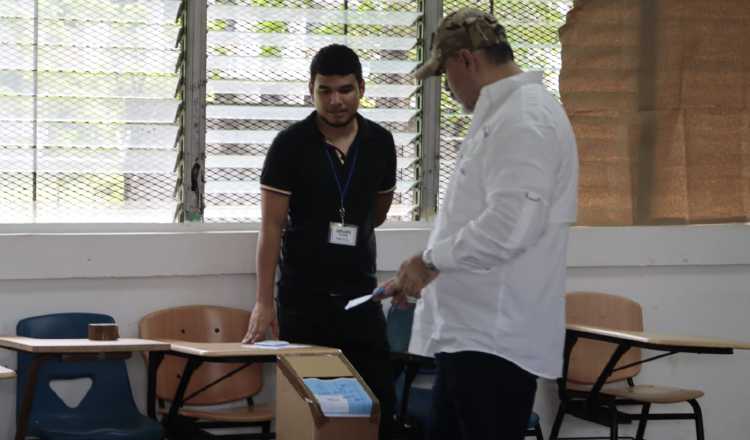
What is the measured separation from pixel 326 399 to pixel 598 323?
1909 mm

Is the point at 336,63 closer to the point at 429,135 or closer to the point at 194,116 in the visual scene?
the point at 194,116

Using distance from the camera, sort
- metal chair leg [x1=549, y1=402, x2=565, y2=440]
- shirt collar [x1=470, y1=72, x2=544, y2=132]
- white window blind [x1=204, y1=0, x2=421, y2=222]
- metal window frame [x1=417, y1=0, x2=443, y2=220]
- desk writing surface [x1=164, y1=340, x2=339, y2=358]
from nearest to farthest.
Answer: shirt collar [x1=470, y1=72, x2=544, y2=132], desk writing surface [x1=164, y1=340, x2=339, y2=358], metal chair leg [x1=549, y1=402, x2=565, y2=440], white window blind [x1=204, y1=0, x2=421, y2=222], metal window frame [x1=417, y1=0, x2=443, y2=220]

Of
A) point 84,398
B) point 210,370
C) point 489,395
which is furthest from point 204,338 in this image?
point 489,395

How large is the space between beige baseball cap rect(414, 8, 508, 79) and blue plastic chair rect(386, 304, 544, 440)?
70.5 inches

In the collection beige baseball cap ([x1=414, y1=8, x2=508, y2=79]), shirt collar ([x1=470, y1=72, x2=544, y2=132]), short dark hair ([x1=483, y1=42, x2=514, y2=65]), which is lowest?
shirt collar ([x1=470, y1=72, x2=544, y2=132])

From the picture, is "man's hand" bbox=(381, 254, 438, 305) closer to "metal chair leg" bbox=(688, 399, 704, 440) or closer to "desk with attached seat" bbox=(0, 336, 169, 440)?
"desk with attached seat" bbox=(0, 336, 169, 440)

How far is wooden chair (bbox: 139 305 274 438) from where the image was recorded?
15.0ft

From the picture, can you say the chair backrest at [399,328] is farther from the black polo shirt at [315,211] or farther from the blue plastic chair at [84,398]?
the blue plastic chair at [84,398]

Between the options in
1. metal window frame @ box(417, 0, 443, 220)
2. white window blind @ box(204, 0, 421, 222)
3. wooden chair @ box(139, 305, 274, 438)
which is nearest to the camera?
wooden chair @ box(139, 305, 274, 438)

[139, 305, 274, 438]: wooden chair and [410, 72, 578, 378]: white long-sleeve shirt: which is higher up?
[410, 72, 578, 378]: white long-sleeve shirt

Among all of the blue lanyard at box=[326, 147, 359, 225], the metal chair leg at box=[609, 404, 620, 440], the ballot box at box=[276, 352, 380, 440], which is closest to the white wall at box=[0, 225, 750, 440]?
the metal chair leg at box=[609, 404, 620, 440]

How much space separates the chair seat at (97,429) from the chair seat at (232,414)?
8.0 inches

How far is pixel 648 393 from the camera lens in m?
5.04

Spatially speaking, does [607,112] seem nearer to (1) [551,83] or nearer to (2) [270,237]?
(1) [551,83]
